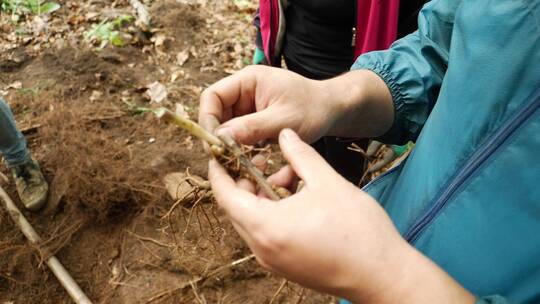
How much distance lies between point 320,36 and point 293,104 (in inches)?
33.2

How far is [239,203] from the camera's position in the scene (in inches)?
34.2

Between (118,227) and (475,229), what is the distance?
7.22 feet

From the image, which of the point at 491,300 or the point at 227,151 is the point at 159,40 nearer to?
the point at 227,151

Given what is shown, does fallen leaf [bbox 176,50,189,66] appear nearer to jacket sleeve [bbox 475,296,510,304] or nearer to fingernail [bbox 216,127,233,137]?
fingernail [bbox 216,127,233,137]

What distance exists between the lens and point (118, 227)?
254 cm

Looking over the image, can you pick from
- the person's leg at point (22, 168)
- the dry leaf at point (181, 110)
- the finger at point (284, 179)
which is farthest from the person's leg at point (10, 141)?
the finger at point (284, 179)

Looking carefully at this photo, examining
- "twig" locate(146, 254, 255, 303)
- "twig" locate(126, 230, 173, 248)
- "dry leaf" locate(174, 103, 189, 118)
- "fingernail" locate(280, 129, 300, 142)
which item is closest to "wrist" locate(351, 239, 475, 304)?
"fingernail" locate(280, 129, 300, 142)

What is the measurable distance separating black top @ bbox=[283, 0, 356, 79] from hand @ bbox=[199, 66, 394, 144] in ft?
1.93

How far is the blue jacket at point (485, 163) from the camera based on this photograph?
0.81m

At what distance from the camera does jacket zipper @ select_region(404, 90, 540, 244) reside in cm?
82

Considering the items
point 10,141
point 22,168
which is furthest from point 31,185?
point 10,141

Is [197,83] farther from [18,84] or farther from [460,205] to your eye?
[460,205]

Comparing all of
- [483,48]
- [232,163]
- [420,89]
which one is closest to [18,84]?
[232,163]

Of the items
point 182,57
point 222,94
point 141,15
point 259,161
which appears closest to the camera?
point 222,94
